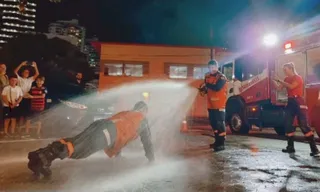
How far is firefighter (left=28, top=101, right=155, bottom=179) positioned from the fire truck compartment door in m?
5.91

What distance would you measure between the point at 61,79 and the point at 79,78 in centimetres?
60

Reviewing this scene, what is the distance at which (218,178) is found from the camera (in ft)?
14.0

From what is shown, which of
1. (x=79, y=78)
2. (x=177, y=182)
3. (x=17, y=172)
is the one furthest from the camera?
(x=79, y=78)

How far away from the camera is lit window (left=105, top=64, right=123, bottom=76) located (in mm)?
29047

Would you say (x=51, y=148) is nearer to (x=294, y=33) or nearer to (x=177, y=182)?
(x=177, y=182)

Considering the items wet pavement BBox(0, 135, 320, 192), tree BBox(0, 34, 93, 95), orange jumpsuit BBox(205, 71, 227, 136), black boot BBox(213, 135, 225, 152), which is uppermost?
tree BBox(0, 34, 93, 95)

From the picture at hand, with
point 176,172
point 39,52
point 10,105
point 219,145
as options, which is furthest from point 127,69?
point 176,172

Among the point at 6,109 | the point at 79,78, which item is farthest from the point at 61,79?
the point at 6,109

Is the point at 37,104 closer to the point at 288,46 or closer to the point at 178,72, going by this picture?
the point at 288,46

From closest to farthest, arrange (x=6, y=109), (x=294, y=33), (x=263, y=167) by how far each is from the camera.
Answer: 1. (x=263, y=167)
2. (x=6, y=109)
3. (x=294, y=33)

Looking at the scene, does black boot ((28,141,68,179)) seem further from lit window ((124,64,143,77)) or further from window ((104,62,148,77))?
lit window ((124,64,143,77))

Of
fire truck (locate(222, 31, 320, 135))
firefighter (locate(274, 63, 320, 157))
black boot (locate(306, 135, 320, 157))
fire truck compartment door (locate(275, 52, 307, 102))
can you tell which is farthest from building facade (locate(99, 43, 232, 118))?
black boot (locate(306, 135, 320, 157))

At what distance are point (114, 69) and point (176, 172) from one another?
2506cm

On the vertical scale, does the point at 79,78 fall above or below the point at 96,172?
above
